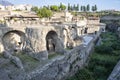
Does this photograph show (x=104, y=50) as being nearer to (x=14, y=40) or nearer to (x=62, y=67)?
(x=14, y=40)

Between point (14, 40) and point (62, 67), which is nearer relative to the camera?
point (62, 67)

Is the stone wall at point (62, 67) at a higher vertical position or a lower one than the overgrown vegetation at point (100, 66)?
higher

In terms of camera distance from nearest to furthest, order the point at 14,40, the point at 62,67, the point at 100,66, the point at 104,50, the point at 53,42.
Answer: the point at 62,67 → the point at 14,40 → the point at 53,42 → the point at 100,66 → the point at 104,50

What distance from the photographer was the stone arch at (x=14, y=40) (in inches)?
616

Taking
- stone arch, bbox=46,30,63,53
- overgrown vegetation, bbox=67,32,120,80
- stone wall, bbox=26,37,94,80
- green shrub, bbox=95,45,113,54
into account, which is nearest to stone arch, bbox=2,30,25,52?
stone arch, bbox=46,30,63,53

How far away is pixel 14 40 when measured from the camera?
16172mm

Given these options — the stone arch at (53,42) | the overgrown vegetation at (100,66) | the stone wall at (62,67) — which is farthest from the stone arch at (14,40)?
the overgrown vegetation at (100,66)

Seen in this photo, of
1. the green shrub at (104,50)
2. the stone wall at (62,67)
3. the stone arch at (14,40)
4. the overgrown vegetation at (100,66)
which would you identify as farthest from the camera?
the green shrub at (104,50)

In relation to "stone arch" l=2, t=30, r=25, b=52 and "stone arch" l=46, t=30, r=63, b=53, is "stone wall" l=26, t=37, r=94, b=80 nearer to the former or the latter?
"stone arch" l=46, t=30, r=63, b=53

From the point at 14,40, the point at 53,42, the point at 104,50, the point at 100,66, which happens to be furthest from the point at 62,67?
the point at 104,50

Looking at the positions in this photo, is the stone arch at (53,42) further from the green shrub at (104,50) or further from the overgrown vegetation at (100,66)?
the green shrub at (104,50)

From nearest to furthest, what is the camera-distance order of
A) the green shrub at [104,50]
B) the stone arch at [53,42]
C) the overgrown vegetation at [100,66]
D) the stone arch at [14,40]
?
the stone arch at [14,40] → the overgrown vegetation at [100,66] → the stone arch at [53,42] → the green shrub at [104,50]

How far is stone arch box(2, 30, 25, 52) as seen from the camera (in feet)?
51.4

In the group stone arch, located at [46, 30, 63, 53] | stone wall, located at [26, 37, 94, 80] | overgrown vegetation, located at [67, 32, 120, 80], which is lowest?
overgrown vegetation, located at [67, 32, 120, 80]
